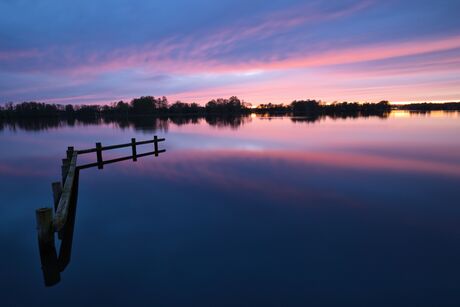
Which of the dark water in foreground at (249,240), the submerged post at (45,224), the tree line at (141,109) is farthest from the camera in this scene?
the tree line at (141,109)

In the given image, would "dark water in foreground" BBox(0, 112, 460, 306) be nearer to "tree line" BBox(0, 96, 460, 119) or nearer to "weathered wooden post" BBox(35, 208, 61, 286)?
"weathered wooden post" BBox(35, 208, 61, 286)

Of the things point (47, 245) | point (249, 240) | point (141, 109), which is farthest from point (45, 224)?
point (141, 109)

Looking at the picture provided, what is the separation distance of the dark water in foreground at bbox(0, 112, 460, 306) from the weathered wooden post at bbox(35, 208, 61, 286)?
232 millimetres

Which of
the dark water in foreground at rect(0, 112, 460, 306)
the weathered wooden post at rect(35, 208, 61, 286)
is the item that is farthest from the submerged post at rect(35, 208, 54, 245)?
the dark water in foreground at rect(0, 112, 460, 306)

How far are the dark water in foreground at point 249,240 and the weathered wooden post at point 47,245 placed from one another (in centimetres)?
23

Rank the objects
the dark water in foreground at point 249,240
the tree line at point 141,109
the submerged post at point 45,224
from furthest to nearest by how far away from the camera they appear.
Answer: the tree line at point 141,109 → the submerged post at point 45,224 → the dark water in foreground at point 249,240

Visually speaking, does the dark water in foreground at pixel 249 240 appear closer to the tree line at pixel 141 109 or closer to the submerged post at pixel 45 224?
the submerged post at pixel 45 224

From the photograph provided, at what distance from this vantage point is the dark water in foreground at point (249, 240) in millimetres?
5875

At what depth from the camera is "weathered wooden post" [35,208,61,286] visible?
6309mm

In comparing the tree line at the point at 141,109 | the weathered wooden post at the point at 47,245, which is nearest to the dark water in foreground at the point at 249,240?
the weathered wooden post at the point at 47,245

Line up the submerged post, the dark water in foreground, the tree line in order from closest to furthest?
the dark water in foreground < the submerged post < the tree line

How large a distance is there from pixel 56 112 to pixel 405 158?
628 feet

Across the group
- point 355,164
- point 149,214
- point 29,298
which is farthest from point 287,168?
point 29,298

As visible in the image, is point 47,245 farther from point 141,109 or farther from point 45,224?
point 141,109
